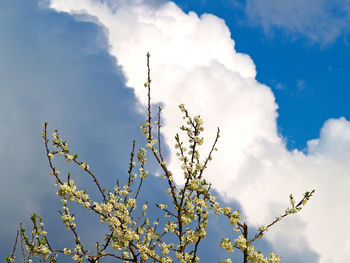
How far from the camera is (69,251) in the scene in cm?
866

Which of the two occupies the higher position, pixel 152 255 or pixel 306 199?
pixel 306 199

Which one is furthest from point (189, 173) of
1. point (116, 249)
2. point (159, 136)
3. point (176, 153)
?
point (116, 249)

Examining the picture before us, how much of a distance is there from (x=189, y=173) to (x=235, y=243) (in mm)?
2197

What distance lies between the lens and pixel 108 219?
867cm

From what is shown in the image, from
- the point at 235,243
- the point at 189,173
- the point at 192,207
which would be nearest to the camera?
the point at 235,243

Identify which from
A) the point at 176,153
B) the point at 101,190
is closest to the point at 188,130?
the point at 176,153

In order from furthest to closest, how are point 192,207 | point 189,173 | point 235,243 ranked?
1. point 189,173
2. point 192,207
3. point 235,243

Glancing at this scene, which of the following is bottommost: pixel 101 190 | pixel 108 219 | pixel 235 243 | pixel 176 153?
pixel 235 243

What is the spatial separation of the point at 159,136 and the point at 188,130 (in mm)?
830

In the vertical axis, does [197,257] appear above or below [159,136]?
below

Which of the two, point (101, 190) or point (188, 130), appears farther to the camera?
point (188, 130)

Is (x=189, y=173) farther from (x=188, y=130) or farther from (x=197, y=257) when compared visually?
(x=197, y=257)

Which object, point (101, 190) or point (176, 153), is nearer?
point (101, 190)

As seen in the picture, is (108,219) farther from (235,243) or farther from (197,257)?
(235,243)
